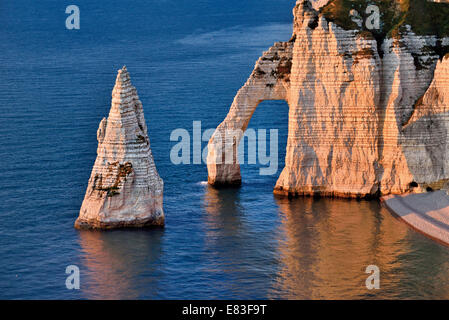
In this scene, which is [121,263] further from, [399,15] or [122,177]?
[399,15]

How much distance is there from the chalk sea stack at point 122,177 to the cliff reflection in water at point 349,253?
1193 cm

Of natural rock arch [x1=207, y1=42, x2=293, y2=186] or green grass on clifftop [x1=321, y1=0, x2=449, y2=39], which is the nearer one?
green grass on clifftop [x1=321, y1=0, x2=449, y2=39]

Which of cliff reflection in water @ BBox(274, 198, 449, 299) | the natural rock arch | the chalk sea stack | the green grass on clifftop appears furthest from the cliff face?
the chalk sea stack

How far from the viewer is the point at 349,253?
7450 cm

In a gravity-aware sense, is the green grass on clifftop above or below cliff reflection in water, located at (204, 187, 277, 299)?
above

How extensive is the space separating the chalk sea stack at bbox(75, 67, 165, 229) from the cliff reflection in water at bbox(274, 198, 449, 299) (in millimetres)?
11926

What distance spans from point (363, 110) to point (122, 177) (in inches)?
946

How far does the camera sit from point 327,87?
8781cm

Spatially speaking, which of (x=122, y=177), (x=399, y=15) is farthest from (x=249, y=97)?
(x=122, y=177)

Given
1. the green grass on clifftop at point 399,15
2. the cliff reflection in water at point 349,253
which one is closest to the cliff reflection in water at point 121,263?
the cliff reflection in water at point 349,253

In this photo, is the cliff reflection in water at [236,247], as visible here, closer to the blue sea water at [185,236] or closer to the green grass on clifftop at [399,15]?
the blue sea water at [185,236]

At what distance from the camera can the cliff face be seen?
8675 cm

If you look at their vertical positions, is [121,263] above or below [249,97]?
below

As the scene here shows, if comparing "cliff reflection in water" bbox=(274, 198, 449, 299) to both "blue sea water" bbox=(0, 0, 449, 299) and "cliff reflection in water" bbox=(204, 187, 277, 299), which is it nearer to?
"blue sea water" bbox=(0, 0, 449, 299)
